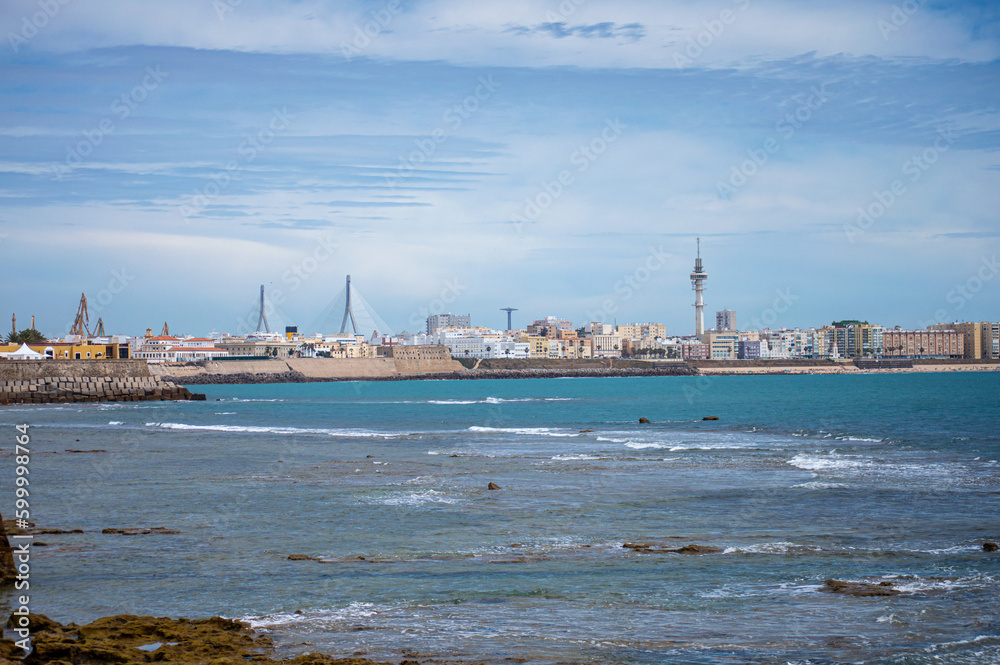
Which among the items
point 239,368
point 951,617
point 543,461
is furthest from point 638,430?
point 239,368

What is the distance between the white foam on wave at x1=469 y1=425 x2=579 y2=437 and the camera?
3153cm

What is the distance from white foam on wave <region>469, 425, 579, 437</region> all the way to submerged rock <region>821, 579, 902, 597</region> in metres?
21.4

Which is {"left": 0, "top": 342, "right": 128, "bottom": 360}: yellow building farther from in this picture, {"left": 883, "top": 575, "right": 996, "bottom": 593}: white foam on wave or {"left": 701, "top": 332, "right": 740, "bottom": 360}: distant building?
{"left": 701, "top": 332, "right": 740, "bottom": 360}: distant building

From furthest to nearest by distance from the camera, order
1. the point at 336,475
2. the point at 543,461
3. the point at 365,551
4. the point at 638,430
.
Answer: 1. the point at 638,430
2. the point at 543,461
3. the point at 336,475
4. the point at 365,551

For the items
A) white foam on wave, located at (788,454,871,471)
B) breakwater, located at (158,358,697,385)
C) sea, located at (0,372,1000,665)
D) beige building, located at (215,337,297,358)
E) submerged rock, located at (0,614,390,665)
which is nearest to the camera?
submerged rock, located at (0,614,390,665)

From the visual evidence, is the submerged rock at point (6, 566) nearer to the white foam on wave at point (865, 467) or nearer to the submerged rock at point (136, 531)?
the submerged rock at point (136, 531)

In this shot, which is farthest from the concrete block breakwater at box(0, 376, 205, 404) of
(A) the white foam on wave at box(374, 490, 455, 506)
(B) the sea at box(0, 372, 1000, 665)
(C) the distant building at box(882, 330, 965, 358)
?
(C) the distant building at box(882, 330, 965, 358)

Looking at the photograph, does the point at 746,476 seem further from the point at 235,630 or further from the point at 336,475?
the point at 235,630

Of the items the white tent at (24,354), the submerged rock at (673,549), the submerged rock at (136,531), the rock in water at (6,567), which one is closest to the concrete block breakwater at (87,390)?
the white tent at (24,354)

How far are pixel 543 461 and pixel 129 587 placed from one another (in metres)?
13.4

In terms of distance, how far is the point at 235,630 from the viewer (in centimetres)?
792

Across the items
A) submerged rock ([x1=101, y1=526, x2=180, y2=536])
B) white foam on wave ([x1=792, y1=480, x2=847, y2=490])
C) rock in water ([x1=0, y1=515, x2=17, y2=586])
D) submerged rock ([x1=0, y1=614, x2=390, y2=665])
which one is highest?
rock in water ([x1=0, y1=515, x2=17, y2=586])

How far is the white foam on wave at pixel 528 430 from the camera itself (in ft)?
103

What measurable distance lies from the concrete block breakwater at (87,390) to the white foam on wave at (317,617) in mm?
53871
